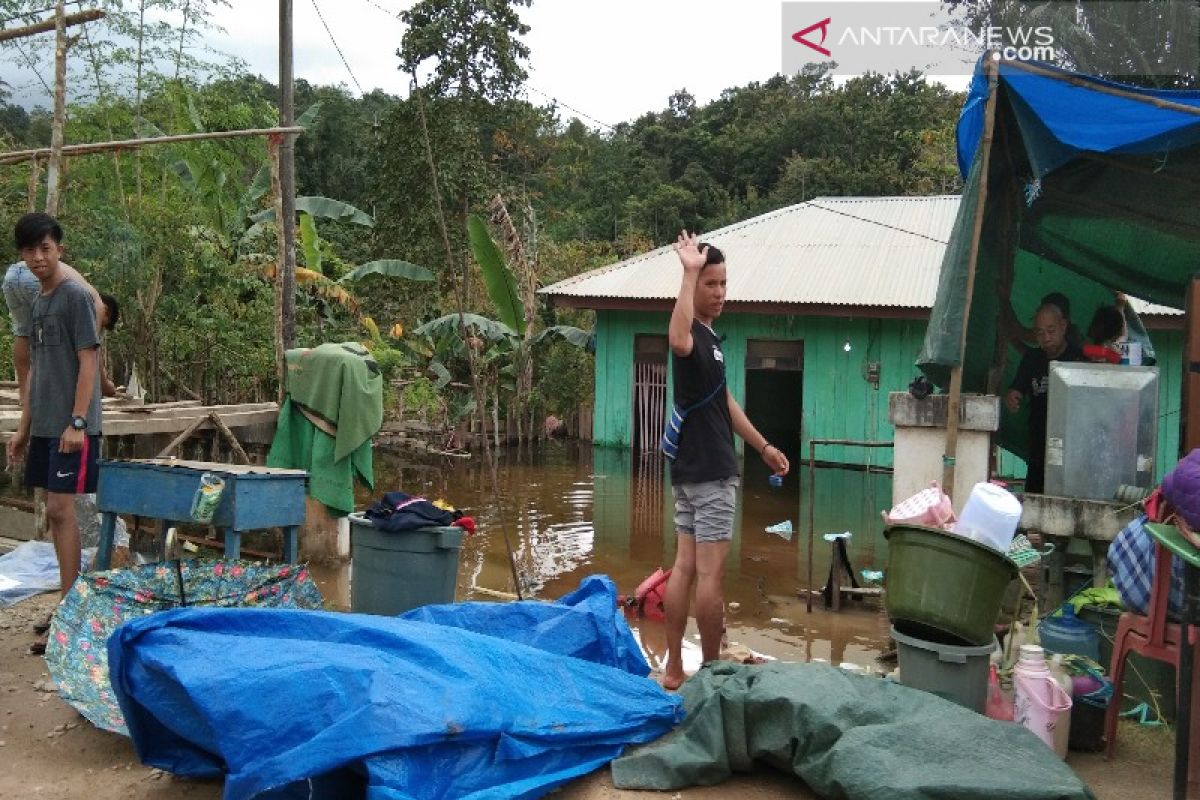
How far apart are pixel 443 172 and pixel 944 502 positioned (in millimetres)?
15102

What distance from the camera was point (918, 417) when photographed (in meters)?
5.95

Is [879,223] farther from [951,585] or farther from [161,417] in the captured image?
[951,585]

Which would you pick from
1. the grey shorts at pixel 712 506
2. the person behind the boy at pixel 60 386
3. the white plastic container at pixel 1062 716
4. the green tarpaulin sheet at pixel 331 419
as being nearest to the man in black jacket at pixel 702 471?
the grey shorts at pixel 712 506

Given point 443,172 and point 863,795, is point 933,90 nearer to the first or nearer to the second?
point 443,172

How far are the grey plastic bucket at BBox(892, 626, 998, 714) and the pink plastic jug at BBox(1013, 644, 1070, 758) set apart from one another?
129mm

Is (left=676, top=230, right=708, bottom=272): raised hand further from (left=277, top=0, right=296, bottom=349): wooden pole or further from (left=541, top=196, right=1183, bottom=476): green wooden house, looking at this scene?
(left=541, top=196, right=1183, bottom=476): green wooden house

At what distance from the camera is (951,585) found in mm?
4090

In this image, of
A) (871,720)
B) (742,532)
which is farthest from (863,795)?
(742,532)

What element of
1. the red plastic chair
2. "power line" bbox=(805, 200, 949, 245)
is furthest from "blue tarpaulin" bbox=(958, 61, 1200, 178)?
"power line" bbox=(805, 200, 949, 245)

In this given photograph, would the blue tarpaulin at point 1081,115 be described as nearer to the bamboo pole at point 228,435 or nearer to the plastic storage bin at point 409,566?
the plastic storage bin at point 409,566

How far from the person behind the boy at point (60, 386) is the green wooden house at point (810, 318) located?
424 inches

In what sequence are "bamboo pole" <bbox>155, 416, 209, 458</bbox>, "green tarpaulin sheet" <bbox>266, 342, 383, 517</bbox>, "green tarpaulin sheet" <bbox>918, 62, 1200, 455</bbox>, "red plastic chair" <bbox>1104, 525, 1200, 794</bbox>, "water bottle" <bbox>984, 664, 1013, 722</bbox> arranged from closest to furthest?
"red plastic chair" <bbox>1104, 525, 1200, 794</bbox>, "water bottle" <bbox>984, 664, 1013, 722</bbox>, "green tarpaulin sheet" <bbox>918, 62, 1200, 455</bbox>, "bamboo pole" <bbox>155, 416, 209, 458</bbox>, "green tarpaulin sheet" <bbox>266, 342, 383, 517</bbox>

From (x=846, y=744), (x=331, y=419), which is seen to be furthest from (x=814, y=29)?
(x=846, y=744)

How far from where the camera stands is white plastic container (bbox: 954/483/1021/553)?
13.9 ft
